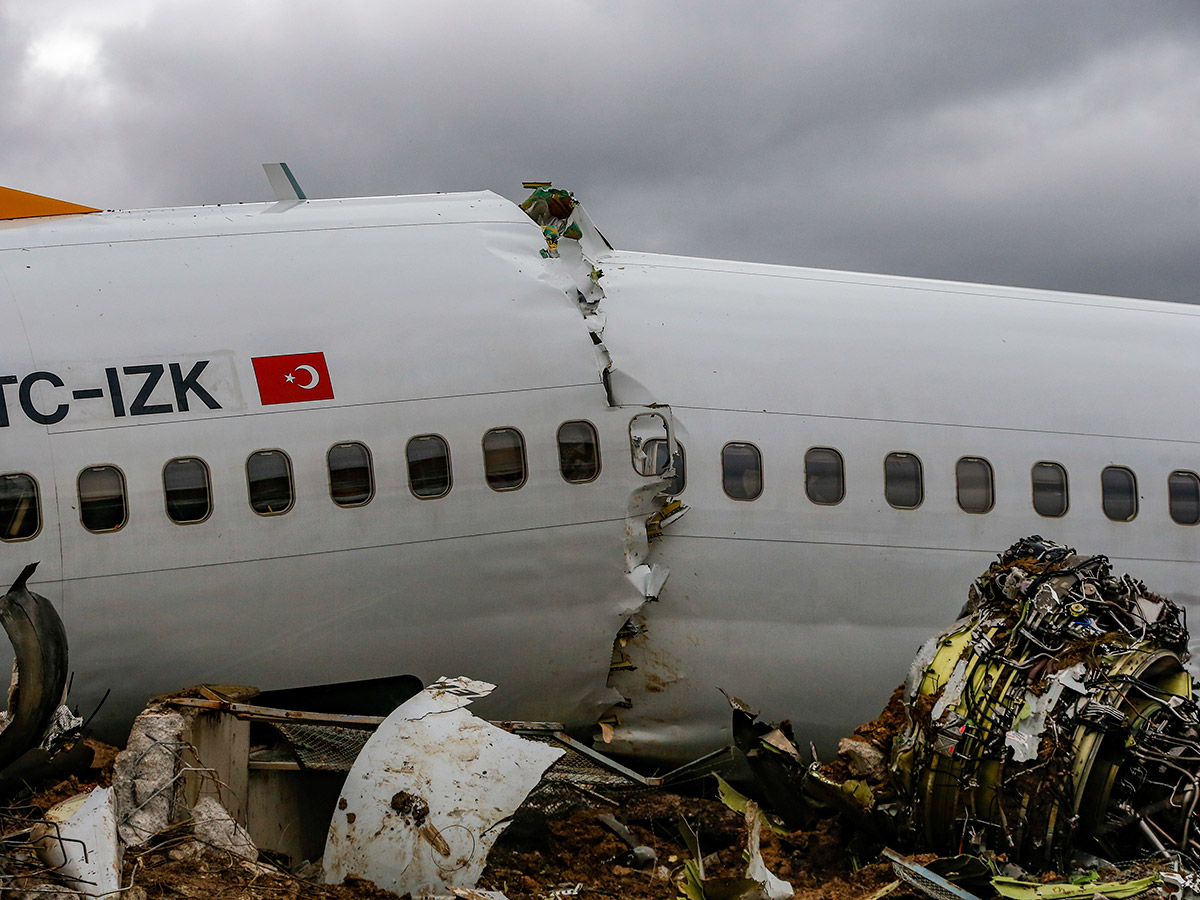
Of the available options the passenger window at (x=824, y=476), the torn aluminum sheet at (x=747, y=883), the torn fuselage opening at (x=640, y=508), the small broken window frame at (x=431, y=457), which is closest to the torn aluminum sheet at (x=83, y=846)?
the small broken window frame at (x=431, y=457)

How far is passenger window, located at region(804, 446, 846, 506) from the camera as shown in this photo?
10.3 metres

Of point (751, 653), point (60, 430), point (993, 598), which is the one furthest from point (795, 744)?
point (60, 430)

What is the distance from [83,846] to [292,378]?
12.5 feet

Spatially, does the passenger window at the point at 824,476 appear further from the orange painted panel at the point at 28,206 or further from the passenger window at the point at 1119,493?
the orange painted panel at the point at 28,206

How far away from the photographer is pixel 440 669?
9.71 m

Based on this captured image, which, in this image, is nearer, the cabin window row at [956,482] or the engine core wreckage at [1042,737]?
the engine core wreckage at [1042,737]

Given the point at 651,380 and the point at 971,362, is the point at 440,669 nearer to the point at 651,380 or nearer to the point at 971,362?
the point at 651,380

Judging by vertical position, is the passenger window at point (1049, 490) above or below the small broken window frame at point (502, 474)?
below

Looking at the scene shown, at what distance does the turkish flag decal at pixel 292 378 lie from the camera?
942 cm

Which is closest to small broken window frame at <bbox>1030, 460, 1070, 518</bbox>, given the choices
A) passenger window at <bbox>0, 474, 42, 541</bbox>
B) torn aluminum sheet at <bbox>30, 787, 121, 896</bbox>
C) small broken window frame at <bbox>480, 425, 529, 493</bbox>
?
small broken window frame at <bbox>480, 425, 529, 493</bbox>

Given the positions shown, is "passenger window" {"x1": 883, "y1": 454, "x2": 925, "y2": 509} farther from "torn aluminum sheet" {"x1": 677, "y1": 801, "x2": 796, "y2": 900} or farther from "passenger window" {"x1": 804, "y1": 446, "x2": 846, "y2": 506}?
"torn aluminum sheet" {"x1": 677, "y1": 801, "x2": 796, "y2": 900}

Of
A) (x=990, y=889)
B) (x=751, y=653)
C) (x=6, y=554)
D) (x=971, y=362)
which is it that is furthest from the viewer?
(x=971, y=362)

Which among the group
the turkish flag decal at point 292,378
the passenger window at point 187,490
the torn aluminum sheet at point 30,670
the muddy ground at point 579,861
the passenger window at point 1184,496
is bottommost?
the muddy ground at point 579,861

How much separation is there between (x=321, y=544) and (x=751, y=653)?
3.71 m
